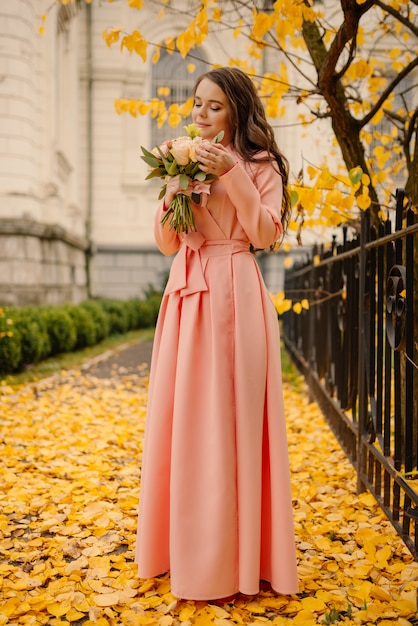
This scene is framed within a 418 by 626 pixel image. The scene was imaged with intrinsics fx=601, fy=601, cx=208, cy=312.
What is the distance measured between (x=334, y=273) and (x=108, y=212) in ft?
44.4

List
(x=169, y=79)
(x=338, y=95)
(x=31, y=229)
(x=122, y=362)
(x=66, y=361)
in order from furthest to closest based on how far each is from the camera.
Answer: (x=169, y=79)
(x=31, y=229)
(x=122, y=362)
(x=66, y=361)
(x=338, y=95)

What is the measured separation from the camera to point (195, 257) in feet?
7.73

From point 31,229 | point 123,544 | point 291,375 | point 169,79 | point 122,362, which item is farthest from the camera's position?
point 169,79

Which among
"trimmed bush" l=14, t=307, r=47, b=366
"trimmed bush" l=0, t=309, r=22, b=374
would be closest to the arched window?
"trimmed bush" l=14, t=307, r=47, b=366

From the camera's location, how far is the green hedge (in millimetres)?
7117

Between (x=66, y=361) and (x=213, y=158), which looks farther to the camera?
(x=66, y=361)

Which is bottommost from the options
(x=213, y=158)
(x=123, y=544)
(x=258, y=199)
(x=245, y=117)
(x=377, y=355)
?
(x=123, y=544)

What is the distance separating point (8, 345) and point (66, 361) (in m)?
1.87

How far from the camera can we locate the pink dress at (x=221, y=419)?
2.21 metres

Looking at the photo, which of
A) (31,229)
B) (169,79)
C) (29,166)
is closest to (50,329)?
(31,229)

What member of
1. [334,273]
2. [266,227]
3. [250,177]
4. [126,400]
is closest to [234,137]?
[250,177]

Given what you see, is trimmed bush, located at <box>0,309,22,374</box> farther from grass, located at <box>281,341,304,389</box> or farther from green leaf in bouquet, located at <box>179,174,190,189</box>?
green leaf in bouquet, located at <box>179,174,190,189</box>

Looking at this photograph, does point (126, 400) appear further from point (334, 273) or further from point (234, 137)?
point (234, 137)

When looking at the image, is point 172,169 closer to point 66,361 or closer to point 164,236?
point 164,236
